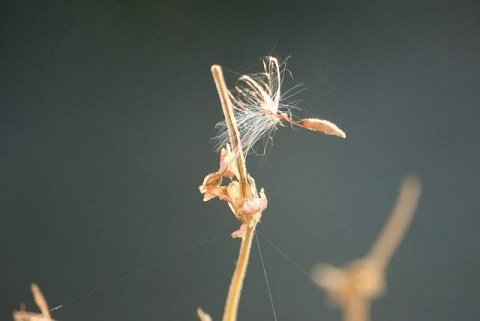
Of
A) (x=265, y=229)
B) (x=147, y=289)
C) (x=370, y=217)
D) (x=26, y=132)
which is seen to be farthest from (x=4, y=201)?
(x=370, y=217)

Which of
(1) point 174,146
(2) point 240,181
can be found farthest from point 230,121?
(1) point 174,146

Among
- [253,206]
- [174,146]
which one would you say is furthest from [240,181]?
[174,146]

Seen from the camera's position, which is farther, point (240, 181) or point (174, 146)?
point (174, 146)

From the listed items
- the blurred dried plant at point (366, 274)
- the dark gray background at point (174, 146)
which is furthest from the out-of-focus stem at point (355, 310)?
the dark gray background at point (174, 146)

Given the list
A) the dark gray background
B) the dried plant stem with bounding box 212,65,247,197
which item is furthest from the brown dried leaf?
the dark gray background

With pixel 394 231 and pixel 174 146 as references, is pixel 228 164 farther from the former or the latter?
pixel 174 146

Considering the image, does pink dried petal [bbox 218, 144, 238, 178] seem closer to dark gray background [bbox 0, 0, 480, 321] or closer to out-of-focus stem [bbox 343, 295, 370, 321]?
out-of-focus stem [bbox 343, 295, 370, 321]
